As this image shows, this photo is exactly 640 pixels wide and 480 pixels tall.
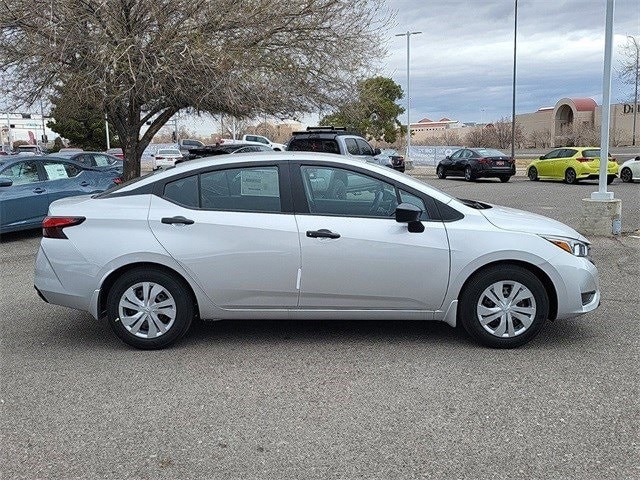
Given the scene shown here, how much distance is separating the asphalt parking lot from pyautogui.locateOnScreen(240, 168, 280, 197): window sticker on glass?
4.15ft

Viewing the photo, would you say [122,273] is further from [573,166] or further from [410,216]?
[573,166]

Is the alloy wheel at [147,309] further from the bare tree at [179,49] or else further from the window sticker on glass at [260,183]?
the bare tree at [179,49]

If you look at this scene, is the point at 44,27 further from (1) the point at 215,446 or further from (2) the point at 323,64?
(1) the point at 215,446

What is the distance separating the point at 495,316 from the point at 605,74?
704 centimetres

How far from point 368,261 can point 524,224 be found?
4.43ft

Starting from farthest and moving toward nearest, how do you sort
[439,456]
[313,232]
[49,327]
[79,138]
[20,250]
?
[79,138], [20,250], [49,327], [313,232], [439,456]

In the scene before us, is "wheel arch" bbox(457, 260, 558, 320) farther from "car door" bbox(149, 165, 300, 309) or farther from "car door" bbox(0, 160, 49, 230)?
"car door" bbox(0, 160, 49, 230)

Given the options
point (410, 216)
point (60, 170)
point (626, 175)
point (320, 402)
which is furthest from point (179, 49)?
point (626, 175)

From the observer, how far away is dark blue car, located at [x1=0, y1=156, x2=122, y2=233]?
1034cm

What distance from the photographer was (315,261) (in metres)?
4.70

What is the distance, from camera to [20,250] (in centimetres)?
977

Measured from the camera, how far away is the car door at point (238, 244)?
471cm

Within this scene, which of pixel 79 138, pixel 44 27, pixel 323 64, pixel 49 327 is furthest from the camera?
pixel 79 138

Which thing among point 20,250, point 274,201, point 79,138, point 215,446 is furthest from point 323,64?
point 79,138
